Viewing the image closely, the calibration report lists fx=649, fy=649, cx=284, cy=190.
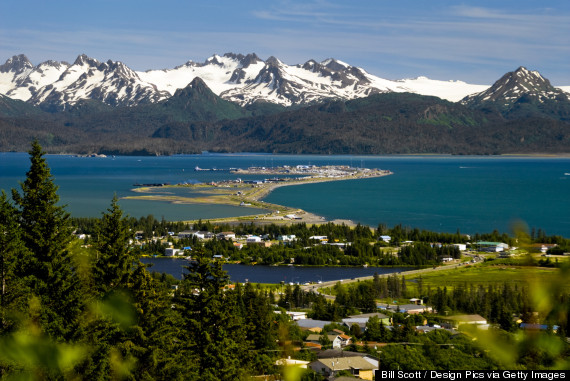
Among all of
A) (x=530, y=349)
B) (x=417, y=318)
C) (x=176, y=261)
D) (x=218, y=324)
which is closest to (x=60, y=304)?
(x=218, y=324)

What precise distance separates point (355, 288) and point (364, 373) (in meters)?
15.8

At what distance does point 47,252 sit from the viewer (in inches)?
461

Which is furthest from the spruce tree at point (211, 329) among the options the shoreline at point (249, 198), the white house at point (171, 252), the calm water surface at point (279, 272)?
the shoreline at point (249, 198)

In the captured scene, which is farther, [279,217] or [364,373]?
[279,217]

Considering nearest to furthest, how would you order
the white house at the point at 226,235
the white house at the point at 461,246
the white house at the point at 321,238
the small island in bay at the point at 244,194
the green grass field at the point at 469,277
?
the green grass field at the point at 469,277 < the white house at the point at 461,246 < the white house at the point at 321,238 < the white house at the point at 226,235 < the small island in bay at the point at 244,194

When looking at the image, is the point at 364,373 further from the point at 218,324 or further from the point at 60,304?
the point at 60,304

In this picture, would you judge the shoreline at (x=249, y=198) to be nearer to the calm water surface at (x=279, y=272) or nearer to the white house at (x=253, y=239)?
the white house at (x=253, y=239)

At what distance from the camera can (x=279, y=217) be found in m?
66.0

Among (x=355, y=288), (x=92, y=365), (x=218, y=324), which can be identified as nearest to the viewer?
(x=92, y=365)

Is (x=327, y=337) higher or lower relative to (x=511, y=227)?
lower

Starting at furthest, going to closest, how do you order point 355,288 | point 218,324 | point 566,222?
point 566,222 < point 355,288 < point 218,324

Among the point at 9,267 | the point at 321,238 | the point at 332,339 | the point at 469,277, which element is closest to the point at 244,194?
the point at 321,238

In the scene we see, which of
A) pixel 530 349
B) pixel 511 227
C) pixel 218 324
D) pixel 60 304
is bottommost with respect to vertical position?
pixel 218 324

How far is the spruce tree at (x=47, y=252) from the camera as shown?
10578mm
